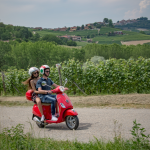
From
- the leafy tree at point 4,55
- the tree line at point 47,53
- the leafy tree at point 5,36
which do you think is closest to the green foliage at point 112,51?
the tree line at point 47,53

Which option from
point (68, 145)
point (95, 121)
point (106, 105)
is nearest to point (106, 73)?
point (106, 105)

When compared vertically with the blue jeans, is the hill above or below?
above

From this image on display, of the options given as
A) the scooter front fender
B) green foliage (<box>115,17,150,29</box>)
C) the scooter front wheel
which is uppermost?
green foliage (<box>115,17,150,29</box>)

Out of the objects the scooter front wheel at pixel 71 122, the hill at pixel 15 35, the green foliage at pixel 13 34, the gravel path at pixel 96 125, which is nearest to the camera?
the gravel path at pixel 96 125

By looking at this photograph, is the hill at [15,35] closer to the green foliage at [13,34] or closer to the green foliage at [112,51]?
the green foliage at [13,34]

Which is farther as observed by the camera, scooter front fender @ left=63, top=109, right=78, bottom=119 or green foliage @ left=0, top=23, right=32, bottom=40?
green foliage @ left=0, top=23, right=32, bottom=40

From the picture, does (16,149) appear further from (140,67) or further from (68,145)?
(140,67)

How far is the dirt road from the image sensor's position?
6.11 m

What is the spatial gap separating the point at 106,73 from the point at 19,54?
77669 mm

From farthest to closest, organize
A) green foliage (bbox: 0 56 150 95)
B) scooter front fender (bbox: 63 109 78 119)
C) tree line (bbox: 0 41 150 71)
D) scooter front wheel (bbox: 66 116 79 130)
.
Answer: tree line (bbox: 0 41 150 71) < green foliage (bbox: 0 56 150 95) < scooter front wheel (bbox: 66 116 79 130) < scooter front fender (bbox: 63 109 78 119)

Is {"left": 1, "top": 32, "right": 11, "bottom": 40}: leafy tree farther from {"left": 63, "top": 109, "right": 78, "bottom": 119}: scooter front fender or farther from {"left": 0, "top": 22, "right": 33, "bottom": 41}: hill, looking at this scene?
{"left": 63, "top": 109, "right": 78, "bottom": 119}: scooter front fender

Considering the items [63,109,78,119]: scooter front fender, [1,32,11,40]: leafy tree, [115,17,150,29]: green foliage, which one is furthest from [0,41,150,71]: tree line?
[63,109,78,119]: scooter front fender

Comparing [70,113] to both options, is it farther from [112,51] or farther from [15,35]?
[15,35]

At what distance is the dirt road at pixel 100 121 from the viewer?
611 cm
